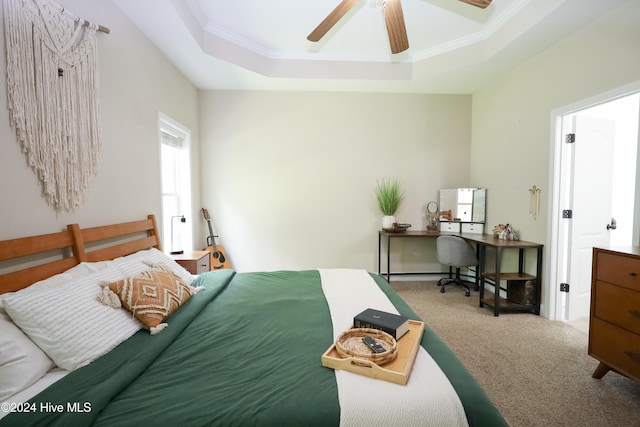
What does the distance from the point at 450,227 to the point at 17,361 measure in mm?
4098

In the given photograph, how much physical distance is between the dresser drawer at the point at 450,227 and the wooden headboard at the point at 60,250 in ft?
11.5

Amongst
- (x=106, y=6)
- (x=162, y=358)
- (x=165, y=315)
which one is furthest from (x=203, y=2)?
(x=162, y=358)

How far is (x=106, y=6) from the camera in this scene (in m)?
2.00

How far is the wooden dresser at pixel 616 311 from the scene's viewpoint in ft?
5.52

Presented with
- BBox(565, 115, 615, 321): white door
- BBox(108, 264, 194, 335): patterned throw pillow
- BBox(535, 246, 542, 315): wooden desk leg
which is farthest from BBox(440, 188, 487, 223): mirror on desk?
BBox(108, 264, 194, 335): patterned throw pillow

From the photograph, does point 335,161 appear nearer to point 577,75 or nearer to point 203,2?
point 203,2

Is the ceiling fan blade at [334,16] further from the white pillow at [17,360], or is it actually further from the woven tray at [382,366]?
the white pillow at [17,360]

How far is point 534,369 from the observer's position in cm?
202

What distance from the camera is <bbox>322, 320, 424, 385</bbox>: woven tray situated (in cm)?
98

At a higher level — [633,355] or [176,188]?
[176,188]

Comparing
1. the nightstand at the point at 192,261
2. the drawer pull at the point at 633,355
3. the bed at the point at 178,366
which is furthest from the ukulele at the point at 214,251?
the drawer pull at the point at 633,355

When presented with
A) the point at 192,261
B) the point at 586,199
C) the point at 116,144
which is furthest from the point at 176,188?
the point at 586,199

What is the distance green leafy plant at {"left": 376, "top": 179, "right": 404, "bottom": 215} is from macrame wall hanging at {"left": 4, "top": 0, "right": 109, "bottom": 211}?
3093 mm

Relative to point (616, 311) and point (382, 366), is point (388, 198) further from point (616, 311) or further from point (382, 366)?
point (382, 366)
